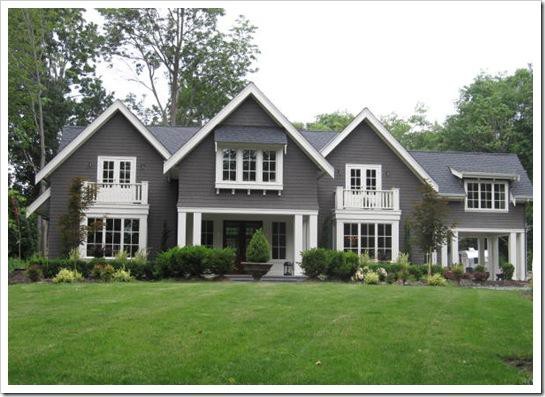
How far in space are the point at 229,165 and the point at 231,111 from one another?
1.60m

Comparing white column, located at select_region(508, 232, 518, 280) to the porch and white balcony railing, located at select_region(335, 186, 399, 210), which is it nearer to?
white balcony railing, located at select_region(335, 186, 399, 210)

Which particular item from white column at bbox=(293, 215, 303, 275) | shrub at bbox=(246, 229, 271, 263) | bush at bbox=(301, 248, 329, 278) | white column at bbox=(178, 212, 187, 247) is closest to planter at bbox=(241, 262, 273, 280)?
shrub at bbox=(246, 229, 271, 263)

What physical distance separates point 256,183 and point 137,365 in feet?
40.0

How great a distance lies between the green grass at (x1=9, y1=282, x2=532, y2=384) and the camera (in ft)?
29.5

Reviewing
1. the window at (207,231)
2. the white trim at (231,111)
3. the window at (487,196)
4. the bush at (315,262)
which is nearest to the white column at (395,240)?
the white trim at (231,111)

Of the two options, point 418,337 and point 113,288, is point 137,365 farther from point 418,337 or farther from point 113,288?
point 113,288

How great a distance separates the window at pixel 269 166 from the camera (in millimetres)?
21234

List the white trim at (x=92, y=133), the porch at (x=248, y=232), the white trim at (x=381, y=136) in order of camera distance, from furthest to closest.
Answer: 1. the white trim at (x=381, y=136)
2. the porch at (x=248, y=232)
3. the white trim at (x=92, y=133)

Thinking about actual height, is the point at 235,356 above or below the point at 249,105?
below

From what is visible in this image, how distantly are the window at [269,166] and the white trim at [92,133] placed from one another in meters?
3.16

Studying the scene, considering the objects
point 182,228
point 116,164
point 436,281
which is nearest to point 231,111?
point 182,228

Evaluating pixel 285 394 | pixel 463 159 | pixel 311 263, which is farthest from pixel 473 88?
pixel 285 394

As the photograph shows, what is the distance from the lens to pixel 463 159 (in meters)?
25.9

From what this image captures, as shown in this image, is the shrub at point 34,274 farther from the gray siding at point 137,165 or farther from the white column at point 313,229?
the white column at point 313,229
